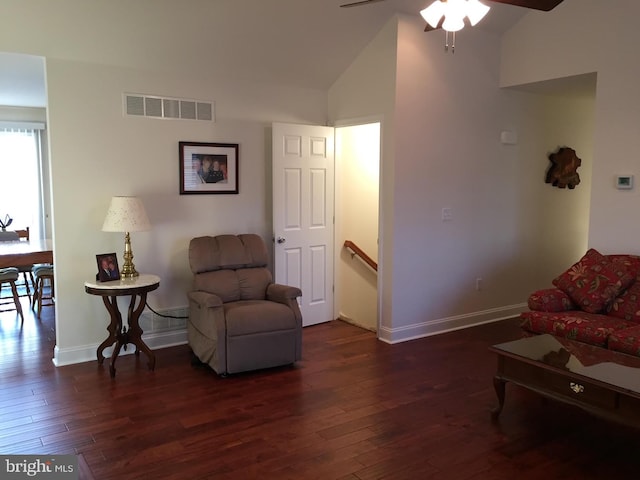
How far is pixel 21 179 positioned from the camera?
7.27 metres

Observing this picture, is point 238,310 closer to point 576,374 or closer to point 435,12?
point 576,374

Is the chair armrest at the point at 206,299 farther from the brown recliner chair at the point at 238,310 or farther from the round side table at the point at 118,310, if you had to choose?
the round side table at the point at 118,310

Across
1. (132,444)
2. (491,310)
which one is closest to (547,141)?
(491,310)

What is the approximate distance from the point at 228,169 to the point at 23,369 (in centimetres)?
234

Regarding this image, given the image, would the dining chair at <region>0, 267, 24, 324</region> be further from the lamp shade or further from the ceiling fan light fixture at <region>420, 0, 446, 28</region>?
the ceiling fan light fixture at <region>420, 0, 446, 28</region>

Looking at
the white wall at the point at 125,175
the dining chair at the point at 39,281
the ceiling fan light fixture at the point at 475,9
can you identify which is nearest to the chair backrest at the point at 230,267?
the white wall at the point at 125,175

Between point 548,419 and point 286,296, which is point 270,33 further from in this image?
point 548,419

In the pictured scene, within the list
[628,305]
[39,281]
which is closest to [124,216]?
[39,281]

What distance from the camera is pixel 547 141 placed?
19.5ft

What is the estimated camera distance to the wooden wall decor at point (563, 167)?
601 cm

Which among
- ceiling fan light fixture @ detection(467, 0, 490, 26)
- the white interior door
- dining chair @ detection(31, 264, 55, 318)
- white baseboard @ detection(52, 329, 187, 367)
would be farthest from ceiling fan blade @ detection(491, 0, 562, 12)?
dining chair @ detection(31, 264, 55, 318)

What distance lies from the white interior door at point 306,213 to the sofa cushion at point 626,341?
9.04 ft

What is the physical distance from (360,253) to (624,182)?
2530mm

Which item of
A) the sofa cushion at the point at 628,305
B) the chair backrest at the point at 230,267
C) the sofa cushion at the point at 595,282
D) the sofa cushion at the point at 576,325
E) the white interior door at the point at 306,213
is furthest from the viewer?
the white interior door at the point at 306,213
